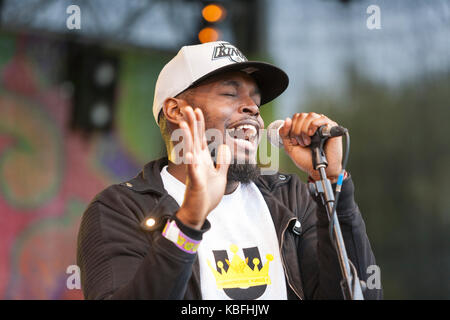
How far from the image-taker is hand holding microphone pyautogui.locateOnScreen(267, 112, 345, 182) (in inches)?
63.3

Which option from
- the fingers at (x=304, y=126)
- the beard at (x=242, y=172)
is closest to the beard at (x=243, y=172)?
the beard at (x=242, y=172)

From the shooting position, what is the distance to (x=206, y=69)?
1.90 m

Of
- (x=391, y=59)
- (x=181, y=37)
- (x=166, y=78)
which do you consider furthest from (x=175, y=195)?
(x=391, y=59)

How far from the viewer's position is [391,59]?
4957 millimetres

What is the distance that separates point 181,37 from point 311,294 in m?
3.60

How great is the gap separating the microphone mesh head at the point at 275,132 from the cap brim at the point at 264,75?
0.92 ft

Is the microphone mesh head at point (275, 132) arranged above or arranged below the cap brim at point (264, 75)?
below

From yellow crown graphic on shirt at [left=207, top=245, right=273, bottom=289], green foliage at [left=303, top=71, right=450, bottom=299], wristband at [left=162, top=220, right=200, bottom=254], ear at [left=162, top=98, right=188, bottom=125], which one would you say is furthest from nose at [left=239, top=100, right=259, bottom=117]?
green foliage at [left=303, top=71, right=450, bottom=299]

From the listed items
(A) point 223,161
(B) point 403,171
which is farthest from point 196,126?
(B) point 403,171

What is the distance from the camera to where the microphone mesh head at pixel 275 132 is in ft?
5.65

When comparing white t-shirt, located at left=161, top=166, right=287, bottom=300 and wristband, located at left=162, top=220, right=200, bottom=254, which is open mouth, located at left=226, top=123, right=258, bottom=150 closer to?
white t-shirt, located at left=161, top=166, right=287, bottom=300

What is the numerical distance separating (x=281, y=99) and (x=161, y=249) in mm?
3472

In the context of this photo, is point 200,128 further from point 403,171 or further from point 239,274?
point 403,171

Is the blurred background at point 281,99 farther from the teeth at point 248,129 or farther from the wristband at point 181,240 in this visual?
the wristband at point 181,240
